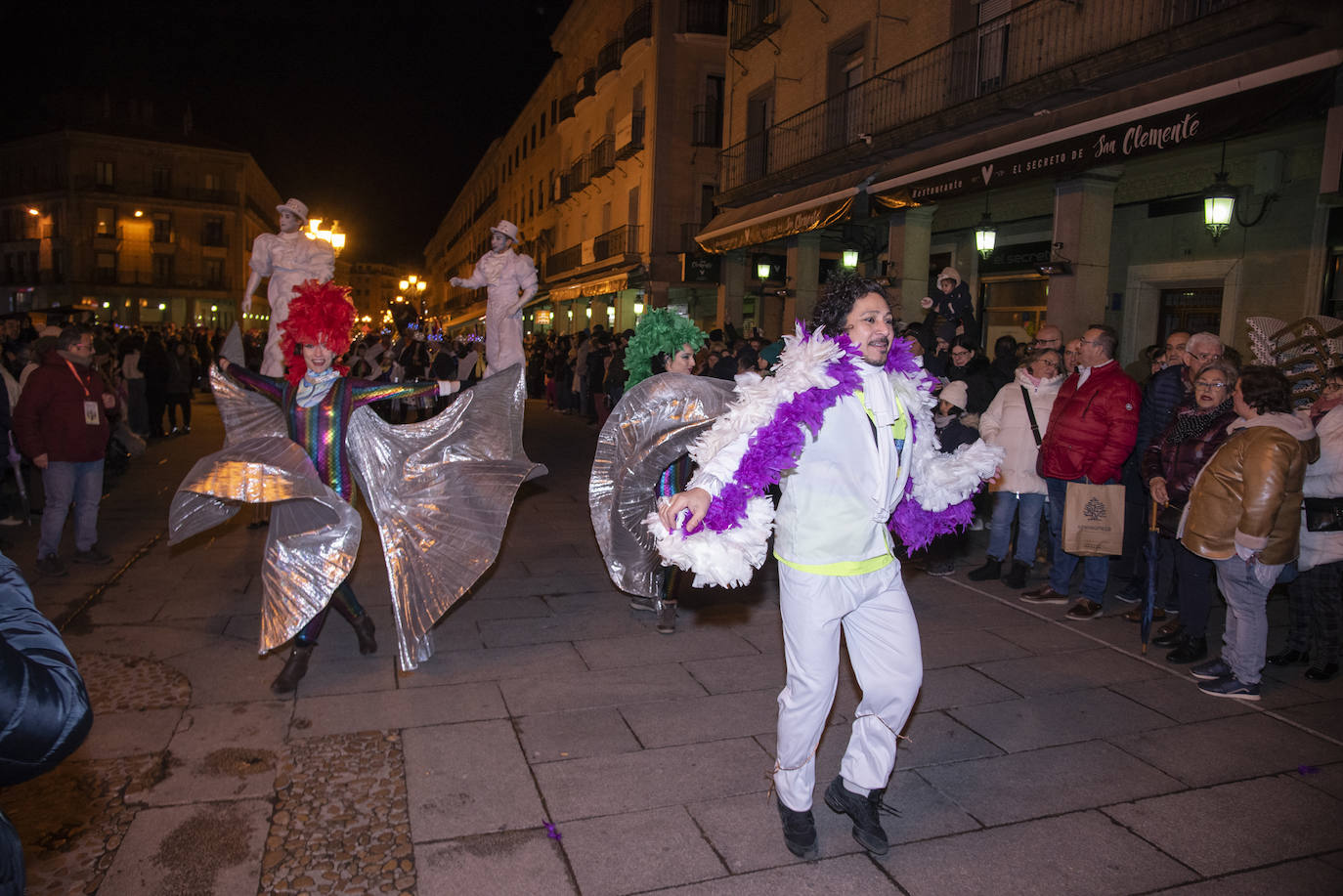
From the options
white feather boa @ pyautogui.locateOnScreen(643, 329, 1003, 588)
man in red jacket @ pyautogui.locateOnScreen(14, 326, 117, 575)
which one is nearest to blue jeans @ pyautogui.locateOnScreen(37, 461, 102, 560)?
man in red jacket @ pyautogui.locateOnScreen(14, 326, 117, 575)

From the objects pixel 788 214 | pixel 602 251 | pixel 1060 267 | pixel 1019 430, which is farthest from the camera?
pixel 602 251

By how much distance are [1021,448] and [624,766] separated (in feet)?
14.1

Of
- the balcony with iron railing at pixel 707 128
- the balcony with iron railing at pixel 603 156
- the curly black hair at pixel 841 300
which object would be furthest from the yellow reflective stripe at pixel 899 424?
the balcony with iron railing at pixel 603 156

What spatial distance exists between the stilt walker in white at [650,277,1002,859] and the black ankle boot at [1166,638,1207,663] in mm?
2961

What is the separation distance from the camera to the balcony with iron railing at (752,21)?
18.6 metres

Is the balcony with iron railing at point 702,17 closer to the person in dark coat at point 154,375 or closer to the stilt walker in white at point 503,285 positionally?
the person in dark coat at point 154,375

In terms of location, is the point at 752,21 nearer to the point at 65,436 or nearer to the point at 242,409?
the point at 65,436

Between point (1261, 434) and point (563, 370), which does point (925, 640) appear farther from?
point (563, 370)

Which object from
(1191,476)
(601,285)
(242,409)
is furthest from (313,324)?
(601,285)

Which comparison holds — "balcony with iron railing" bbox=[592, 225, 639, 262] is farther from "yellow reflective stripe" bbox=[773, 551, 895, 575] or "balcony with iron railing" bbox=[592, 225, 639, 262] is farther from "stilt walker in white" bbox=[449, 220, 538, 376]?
"yellow reflective stripe" bbox=[773, 551, 895, 575]

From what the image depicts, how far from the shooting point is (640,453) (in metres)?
5.17

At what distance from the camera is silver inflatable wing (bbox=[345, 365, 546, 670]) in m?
4.68

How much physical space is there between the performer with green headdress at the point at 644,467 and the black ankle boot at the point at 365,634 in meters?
1.43

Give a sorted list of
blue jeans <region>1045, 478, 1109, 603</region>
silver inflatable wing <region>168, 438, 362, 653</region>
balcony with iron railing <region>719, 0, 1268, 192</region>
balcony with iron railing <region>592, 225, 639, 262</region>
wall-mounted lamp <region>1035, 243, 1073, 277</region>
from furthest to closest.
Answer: balcony with iron railing <region>592, 225, 639, 262</region>
wall-mounted lamp <region>1035, 243, 1073, 277</region>
balcony with iron railing <region>719, 0, 1268, 192</region>
blue jeans <region>1045, 478, 1109, 603</region>
silver inflatable wing <region>168, 438, 362, 653</region>
